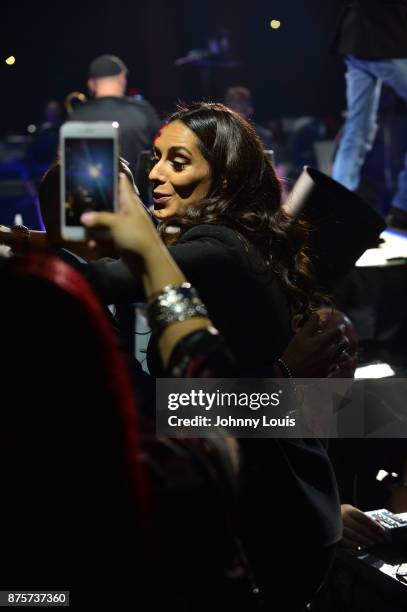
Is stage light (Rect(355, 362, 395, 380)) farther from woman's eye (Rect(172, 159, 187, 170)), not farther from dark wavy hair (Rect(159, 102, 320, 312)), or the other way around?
woman's eye (Rect(172, 159, 187, 170))

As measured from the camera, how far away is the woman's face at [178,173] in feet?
7.25

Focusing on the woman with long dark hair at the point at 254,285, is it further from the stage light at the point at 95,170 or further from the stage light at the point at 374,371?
the stage light at the point at 374,371

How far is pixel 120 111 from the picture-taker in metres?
6.38

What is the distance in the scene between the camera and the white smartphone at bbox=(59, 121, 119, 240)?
4.42 feet

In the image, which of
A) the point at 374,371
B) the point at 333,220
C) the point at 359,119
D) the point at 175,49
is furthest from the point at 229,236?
the point at 175,49

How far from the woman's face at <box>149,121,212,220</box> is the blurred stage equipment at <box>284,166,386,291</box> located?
1139 mm

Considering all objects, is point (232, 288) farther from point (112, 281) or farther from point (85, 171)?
point (85, 171)

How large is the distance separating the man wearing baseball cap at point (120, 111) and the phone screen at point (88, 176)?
181 inches

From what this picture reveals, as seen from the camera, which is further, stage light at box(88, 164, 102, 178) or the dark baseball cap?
the dark baseball cap

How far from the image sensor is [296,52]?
11.5m

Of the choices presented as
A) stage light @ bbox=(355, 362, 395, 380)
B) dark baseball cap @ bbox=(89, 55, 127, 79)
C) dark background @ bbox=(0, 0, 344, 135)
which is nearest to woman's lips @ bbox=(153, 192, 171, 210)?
stage light @ bbox=(355, 362, 395, 380)

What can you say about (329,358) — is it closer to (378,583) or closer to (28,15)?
(378,583)

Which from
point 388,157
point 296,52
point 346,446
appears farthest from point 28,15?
point 346,446

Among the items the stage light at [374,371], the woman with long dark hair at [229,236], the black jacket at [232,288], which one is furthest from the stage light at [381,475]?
the black jacket at [232,288]
